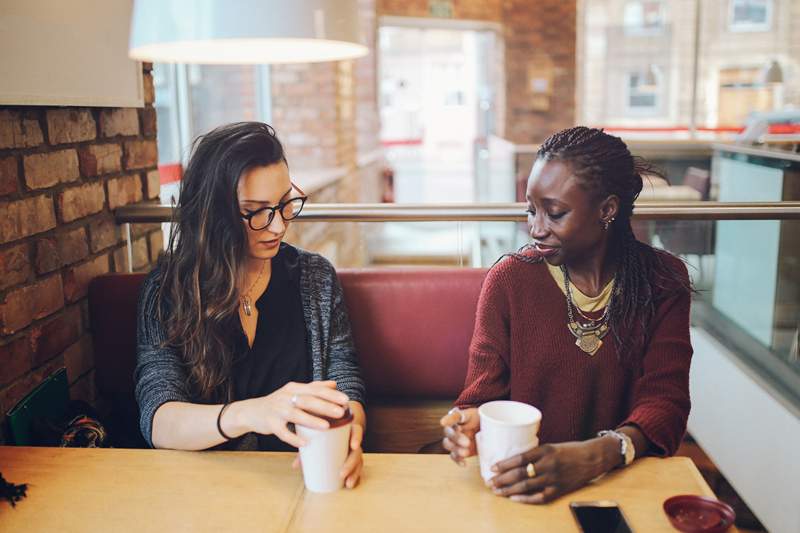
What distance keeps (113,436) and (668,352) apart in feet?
4.10

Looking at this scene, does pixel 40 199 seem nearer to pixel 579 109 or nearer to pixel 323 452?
pixel 323 452

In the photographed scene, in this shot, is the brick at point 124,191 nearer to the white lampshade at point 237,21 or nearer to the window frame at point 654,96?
the white lampshade at point 237,21

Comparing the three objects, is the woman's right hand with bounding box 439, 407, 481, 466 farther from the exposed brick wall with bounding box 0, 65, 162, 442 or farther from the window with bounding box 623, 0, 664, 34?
the window with bounding box 623, 0, 664, 34

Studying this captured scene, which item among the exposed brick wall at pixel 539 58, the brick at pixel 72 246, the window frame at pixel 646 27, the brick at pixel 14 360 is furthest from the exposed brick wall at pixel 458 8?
the brick at pixel 14 360

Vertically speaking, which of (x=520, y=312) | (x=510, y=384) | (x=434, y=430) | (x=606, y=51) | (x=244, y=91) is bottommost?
(x=434, y=430)

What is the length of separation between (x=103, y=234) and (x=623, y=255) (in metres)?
1.40

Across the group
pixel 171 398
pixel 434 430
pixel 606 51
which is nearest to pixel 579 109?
pixel 606 51

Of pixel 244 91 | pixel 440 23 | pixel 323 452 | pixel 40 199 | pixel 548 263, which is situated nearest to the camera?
pixel 323 452

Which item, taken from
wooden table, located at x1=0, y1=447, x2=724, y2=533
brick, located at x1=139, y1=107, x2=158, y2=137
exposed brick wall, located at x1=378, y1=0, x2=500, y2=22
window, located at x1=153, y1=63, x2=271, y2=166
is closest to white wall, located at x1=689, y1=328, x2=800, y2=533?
wooden table, located at x1=0, y1=447, x2=724, y2=533

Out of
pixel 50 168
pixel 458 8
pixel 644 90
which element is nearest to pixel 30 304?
pixel 50 168

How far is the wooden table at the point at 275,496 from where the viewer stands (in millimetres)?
1062

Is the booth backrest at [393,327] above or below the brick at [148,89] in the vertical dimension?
below

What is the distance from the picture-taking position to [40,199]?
173 centimetres

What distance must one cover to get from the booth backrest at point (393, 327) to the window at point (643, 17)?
9.35 meters
